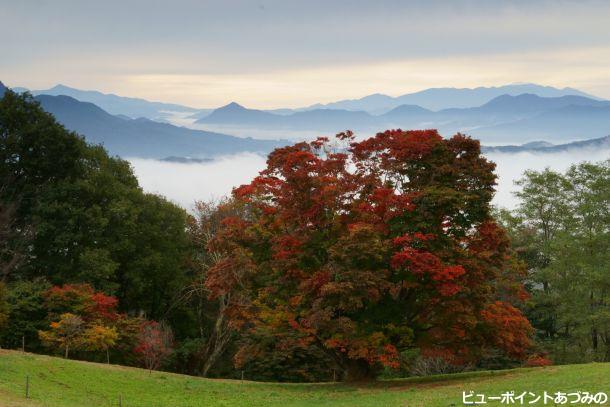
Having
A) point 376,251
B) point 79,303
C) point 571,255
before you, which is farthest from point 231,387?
point 571,255

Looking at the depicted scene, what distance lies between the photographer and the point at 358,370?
30.5m

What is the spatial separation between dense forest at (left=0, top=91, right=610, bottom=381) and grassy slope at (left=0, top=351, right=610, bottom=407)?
171 centimetres

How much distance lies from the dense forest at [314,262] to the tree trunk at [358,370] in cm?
7

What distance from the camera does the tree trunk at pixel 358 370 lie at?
30.4 meters

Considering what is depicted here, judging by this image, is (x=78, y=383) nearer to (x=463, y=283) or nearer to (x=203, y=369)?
(x=463, y=283)

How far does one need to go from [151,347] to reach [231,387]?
10566mm

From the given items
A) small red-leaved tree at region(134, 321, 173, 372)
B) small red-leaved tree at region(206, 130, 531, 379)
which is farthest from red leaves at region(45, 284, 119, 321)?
small red-leaved tree at region(206, 130, 531, 379)

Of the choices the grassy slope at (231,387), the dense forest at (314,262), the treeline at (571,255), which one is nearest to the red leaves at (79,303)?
the dense forest at (314,262)

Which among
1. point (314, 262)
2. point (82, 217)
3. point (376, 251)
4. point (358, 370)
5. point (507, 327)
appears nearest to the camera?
point (376, 251)

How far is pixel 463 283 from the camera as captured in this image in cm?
2730

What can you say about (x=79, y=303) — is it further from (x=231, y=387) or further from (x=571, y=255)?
(x=571, y=255)

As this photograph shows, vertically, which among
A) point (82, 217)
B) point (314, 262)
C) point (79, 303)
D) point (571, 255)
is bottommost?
point (79, 303)

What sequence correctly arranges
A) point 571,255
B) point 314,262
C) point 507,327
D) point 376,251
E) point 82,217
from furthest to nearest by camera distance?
point 82,217
point 571,255
point 507,327
point 314,262
point 376,251

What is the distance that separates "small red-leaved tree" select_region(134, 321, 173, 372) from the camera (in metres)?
38.9
